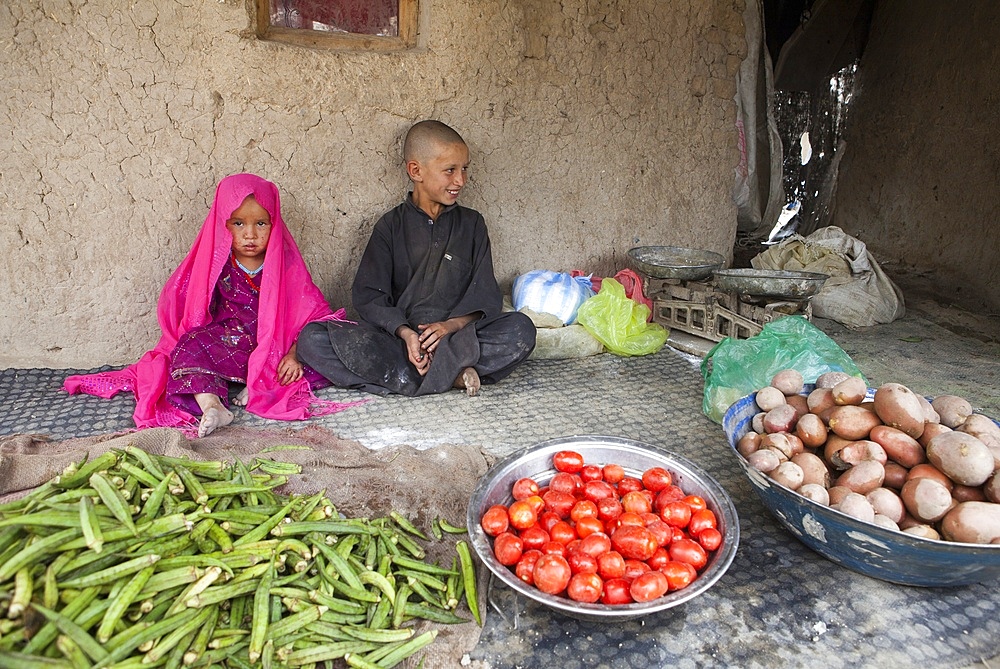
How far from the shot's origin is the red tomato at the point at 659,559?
1.88 m

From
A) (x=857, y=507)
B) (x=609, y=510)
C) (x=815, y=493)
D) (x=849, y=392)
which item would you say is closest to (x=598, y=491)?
(x=609, y=510)

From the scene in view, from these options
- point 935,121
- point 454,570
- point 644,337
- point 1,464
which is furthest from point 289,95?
point 935,121

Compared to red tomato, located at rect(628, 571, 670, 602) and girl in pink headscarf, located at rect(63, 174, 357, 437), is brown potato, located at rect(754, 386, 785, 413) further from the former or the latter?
girl in pink headscarf, located at rect(63, 174, 357, 437)

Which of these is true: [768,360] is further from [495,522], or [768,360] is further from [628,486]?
[495,522]

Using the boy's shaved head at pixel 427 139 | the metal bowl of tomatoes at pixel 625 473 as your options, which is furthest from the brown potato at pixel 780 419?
the boy's shaved head at pixel 427 139

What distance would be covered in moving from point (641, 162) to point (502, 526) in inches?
148

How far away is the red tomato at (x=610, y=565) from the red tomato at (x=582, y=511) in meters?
0.19

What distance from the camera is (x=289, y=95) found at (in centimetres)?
384

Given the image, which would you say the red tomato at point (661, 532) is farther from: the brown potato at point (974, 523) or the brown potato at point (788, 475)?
the brown potato at point (974, 523)

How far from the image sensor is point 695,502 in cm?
208

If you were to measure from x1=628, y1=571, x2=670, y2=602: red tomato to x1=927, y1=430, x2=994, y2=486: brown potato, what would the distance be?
1015 millimetres

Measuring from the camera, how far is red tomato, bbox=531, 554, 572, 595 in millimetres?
1775

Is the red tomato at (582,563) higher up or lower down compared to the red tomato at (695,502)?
lower down

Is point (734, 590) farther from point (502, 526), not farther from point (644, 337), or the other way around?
point (644, 337)
